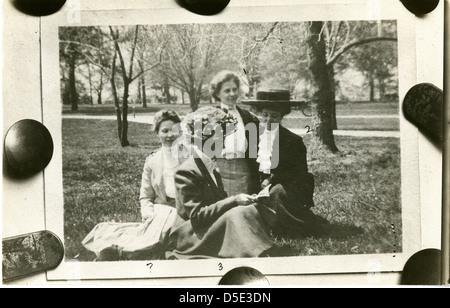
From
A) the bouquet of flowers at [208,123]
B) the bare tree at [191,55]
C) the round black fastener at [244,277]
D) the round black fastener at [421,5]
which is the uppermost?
the round black fastener at [421,5]

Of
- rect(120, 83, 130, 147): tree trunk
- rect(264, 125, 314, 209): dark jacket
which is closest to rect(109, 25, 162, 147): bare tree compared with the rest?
rect(120, 83, 130, 147): tree trunk

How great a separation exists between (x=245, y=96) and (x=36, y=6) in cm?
32

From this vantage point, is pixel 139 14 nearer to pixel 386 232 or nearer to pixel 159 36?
pixel 159 36

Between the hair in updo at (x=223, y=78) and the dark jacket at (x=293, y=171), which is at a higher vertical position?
the hair in updo at (x=223, y=78)

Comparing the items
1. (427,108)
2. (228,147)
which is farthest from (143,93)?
(427,108)

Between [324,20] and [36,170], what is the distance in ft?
1.52

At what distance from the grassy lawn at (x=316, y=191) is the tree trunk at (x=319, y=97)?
0.01 metres

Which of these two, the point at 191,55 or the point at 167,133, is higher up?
the point at 191,55

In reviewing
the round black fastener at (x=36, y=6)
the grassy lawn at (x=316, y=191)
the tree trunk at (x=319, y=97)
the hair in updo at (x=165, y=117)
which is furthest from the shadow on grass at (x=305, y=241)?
the round black fastener at (x=36, y=6)

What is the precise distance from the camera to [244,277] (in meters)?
0.72

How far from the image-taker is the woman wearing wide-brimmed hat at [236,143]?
2.39 ft

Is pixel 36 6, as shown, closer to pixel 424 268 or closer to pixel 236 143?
pixel 236 143

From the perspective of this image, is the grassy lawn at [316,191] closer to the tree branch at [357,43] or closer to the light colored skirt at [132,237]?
the light colored skirt at [132,237]
